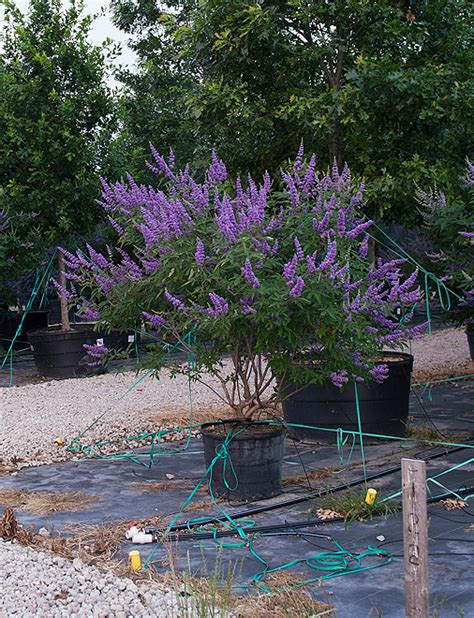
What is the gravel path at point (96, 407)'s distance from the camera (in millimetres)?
7339

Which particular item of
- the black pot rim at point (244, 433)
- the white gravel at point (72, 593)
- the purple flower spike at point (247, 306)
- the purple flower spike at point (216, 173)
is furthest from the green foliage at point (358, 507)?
the purple flower spike at point (216, 173)

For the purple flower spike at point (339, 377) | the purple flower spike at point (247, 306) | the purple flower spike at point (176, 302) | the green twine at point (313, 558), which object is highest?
the purple flower spike at point (176, 302)

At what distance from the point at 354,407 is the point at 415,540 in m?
3.79

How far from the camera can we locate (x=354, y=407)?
6844mm

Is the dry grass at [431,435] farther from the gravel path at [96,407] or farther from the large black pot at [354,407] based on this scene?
the gravel path at [96,407]

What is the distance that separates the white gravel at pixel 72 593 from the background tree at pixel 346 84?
5009 mm

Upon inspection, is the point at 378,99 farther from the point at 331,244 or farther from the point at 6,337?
the point at 6,337

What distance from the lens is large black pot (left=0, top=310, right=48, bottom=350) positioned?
51.8 feet

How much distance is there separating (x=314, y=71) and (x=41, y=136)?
4113mm

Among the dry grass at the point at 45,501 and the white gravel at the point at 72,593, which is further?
the dry grass at the point at 45,501

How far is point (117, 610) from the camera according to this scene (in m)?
3.44

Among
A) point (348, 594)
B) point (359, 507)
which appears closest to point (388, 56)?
point (359, 507)

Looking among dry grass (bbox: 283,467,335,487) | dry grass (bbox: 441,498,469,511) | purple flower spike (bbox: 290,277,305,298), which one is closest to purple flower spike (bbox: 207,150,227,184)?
purple flower spike (bbox: 290,277,305,298)

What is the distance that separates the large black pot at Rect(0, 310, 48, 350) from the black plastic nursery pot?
414 inches
